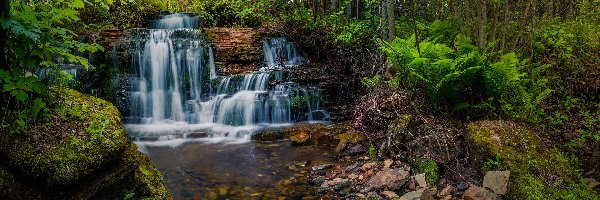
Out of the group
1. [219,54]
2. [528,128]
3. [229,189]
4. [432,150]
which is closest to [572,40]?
[528,128]

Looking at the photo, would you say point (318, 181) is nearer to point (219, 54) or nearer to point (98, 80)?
point (219, 54)

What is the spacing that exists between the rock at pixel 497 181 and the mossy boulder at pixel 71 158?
3.45 meters

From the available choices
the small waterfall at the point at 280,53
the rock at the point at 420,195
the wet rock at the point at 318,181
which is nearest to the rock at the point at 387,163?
the wet rock at the point at 318,181

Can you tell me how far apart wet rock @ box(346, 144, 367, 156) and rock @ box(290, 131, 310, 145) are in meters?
1.02

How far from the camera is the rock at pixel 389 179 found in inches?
194

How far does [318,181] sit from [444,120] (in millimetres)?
2056

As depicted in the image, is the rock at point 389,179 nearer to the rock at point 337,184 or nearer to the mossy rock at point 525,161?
the rock at point 337,184

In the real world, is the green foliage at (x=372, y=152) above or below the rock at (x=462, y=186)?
above

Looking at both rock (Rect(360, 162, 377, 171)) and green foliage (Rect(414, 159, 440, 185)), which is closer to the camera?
green foliage (Rect(414, 159, 440, 185))

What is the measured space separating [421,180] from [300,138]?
319 cm

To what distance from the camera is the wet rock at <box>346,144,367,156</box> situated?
6641 mm

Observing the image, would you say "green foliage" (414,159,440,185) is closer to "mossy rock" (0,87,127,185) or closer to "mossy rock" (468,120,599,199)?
"mossy rock" (468,120,599,199)

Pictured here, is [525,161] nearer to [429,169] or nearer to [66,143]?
[429,169]

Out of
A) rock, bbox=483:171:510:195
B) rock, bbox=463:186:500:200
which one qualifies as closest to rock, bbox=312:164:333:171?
rock, bbox=463:186:500:200
